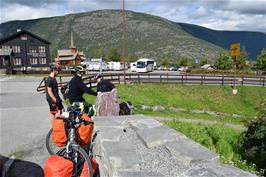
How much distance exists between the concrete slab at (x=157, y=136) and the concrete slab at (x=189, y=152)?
0.21m

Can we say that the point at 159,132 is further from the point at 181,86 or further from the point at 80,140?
the point at 181,86

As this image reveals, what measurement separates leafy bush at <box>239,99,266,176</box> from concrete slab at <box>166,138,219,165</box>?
4.74 metres

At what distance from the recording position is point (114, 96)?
8453 millimetres

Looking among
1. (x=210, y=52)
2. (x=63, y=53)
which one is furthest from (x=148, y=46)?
(x=63, y=53)

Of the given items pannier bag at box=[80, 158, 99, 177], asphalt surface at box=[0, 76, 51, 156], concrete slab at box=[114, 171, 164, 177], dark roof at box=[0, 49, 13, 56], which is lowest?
asphalt surface at box=[0, 76, 51, 156]

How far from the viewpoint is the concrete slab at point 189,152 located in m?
4.26

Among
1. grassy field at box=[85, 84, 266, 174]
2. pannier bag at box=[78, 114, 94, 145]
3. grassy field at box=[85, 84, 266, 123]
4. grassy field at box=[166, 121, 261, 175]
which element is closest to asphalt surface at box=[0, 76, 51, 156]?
pannier bag at box=[78, 114, 94, 145]

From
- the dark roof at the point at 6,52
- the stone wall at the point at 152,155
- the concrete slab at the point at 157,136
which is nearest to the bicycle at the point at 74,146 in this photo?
the stone wall at the point at 152,155

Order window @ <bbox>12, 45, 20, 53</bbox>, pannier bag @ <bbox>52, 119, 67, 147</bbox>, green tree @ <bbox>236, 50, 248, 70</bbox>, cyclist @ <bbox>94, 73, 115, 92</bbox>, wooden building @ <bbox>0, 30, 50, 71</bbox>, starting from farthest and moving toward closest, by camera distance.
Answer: window @ <bbox>12, 45, 20, 53</bbox> → wooden building @ <bbox>0, 30, 50, 71</bbox> → green tree @ <bbox>236, 50, 248, 70</bbox> → cyclist @ <bbox>94, 73, 115, 92</bbox> → pannier bag @ <bbox>52, 119, 67, 147</bbox>

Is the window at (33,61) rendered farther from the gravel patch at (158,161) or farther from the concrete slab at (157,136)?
the gravel patch at (158,161)

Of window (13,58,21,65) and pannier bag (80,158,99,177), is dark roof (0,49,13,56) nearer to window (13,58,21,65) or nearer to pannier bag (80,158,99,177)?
window (13,58,21,65)

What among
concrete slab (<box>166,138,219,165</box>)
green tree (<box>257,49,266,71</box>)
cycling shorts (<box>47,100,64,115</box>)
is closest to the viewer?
concrete slab (<box>166,138,219,165</box>)

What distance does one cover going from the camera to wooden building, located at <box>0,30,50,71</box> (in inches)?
2630

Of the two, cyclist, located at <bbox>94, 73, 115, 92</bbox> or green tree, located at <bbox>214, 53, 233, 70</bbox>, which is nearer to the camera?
cyclist, located at <bbox>94, 73, 115, 92</bbox>
